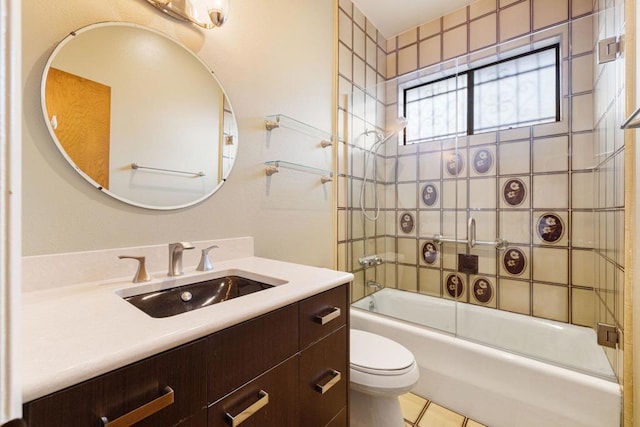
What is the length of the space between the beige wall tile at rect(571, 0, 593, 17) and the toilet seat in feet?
8.02

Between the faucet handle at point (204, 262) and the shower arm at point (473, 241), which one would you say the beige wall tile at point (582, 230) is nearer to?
the shower arm at point (473, 241)

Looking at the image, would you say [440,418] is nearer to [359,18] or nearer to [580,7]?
[580,7]

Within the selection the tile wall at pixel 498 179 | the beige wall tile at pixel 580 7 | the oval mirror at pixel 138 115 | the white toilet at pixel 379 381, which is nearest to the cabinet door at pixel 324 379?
the white toilet at pixel 379 381

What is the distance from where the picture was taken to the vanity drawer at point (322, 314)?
897 mm

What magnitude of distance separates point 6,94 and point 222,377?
646 millimetres

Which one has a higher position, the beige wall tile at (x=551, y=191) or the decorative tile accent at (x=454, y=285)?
the beige wall tile at (x=551, y=191)

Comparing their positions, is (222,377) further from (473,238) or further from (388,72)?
(388,72)

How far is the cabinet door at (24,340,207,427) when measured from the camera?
45cm

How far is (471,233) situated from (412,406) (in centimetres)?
131

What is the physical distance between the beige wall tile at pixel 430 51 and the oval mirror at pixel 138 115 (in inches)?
77.9

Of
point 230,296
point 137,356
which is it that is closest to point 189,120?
point 230,296

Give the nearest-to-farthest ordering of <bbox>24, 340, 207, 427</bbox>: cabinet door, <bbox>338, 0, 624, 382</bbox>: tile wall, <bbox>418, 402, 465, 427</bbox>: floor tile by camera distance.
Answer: <bbox>24, 340, 207, 427</bbox>: cabinet door → <bbox>418, 402, 465, 427</bbox>: floor tile → <bbox>338, 0, 624, 382</bbox>: tile wall

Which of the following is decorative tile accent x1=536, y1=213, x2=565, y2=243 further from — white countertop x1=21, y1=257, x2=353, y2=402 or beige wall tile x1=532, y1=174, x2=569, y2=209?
white countertop x1=21, y1=257, x2=353, y2=402

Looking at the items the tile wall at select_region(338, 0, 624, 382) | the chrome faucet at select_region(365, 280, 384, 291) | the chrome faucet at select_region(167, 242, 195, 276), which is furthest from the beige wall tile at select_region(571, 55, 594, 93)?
the chrome faucet at select_region(167, 242, 195, 276)
